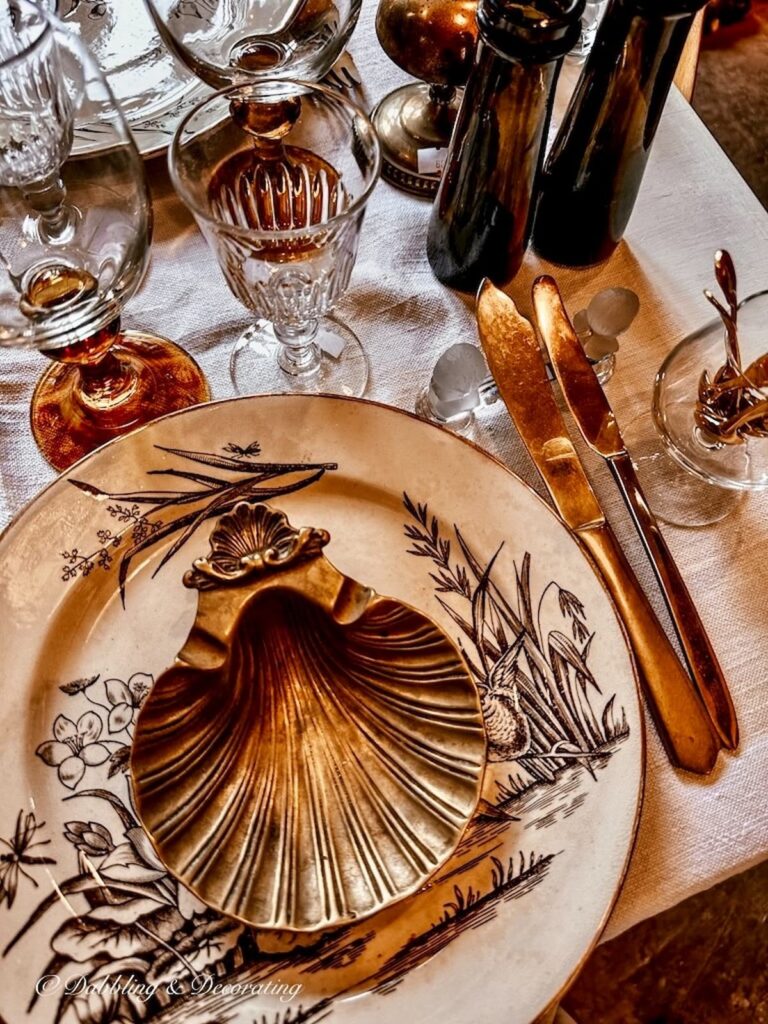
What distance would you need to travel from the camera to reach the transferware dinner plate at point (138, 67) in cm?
56

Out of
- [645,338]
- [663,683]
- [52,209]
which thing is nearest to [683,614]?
[663,683]

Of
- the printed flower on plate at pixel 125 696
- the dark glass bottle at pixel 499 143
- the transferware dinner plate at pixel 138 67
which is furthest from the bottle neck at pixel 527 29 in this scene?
the printed flower on plate at pixel 125 696

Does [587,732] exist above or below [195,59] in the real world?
below

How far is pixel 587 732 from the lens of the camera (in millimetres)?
397

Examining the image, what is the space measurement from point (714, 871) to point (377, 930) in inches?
6.3

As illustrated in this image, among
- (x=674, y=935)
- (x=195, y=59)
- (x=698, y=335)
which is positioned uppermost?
(x=195, y=59)

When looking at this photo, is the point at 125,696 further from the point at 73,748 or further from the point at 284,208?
the point at 284,208

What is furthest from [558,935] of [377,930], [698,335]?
[698,335]

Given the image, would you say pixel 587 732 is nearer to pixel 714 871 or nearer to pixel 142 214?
pixel 714 871

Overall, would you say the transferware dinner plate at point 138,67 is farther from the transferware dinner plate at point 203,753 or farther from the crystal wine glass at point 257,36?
the transferware dinner plate at point 203,753

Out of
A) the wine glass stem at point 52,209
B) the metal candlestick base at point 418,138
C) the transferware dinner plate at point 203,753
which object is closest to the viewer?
the transferware dinner plate at point 203,753

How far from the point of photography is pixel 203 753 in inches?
15.7

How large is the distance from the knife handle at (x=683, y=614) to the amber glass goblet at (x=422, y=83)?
0.80 ft

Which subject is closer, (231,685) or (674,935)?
(231,685)
